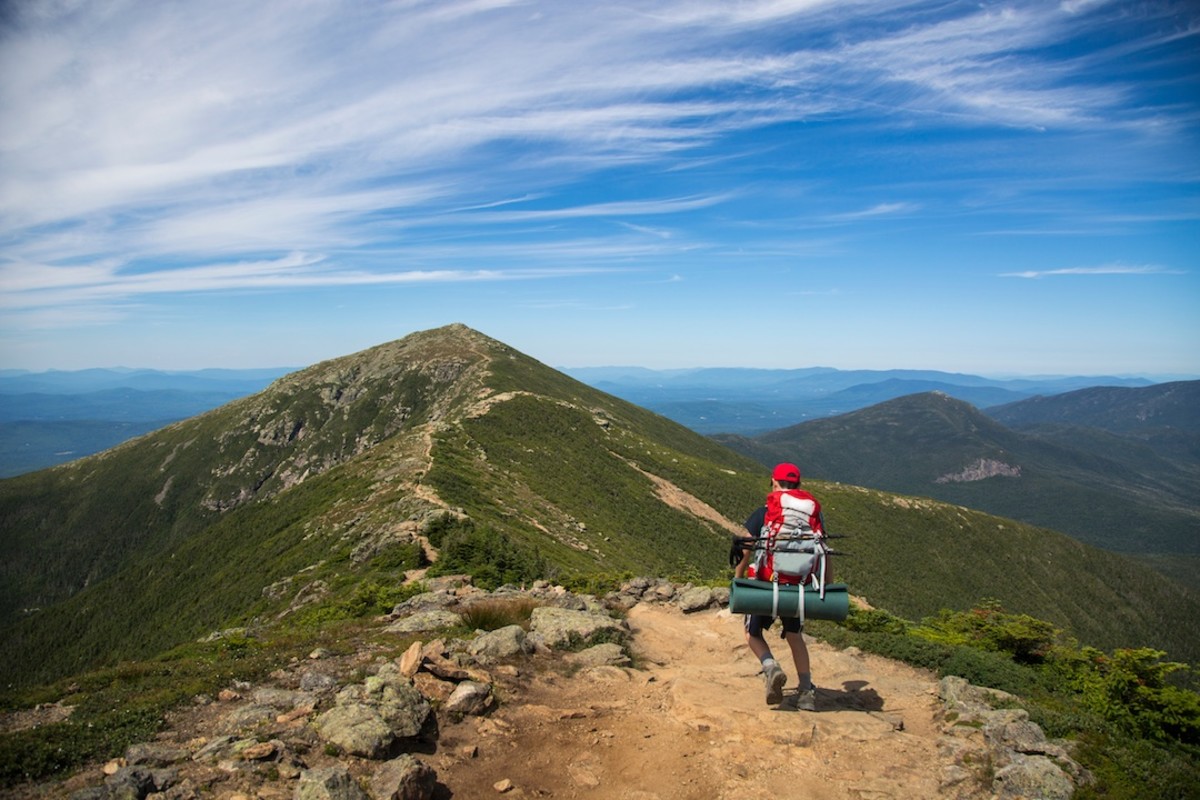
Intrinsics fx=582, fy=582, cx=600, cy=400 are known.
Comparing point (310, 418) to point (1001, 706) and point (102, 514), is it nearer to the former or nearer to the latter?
point (102, 514)

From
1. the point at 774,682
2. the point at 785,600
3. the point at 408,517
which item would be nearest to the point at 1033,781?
the point at 774,682

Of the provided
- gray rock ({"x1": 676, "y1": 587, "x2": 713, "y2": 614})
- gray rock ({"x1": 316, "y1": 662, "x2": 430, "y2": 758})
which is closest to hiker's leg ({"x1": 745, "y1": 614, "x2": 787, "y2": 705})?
gray rock ({"x1": 316, "y1": 662, "x2": 430, "y2": 758})

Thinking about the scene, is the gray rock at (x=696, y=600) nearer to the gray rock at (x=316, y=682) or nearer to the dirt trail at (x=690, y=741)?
the dirt trail at (x=690, y=741)

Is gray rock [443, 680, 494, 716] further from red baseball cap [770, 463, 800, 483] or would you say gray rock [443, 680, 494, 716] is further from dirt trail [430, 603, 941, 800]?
red baseball cap [770, 463, 800, 483]

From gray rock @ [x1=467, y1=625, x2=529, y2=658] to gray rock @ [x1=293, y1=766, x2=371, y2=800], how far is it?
516 centimetres

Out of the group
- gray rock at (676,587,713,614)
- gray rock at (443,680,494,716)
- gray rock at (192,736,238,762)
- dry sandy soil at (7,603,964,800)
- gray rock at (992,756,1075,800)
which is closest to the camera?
gray rock at (992,756,1075,800)

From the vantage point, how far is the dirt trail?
854cm

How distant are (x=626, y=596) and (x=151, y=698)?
14.5 metres

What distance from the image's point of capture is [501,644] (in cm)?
1336

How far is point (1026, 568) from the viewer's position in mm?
126000

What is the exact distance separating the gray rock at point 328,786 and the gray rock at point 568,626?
694cm

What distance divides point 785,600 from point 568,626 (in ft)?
24.7

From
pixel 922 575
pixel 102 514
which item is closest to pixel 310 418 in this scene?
pixel 102 514

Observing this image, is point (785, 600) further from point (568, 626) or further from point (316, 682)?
point (316, 682)
